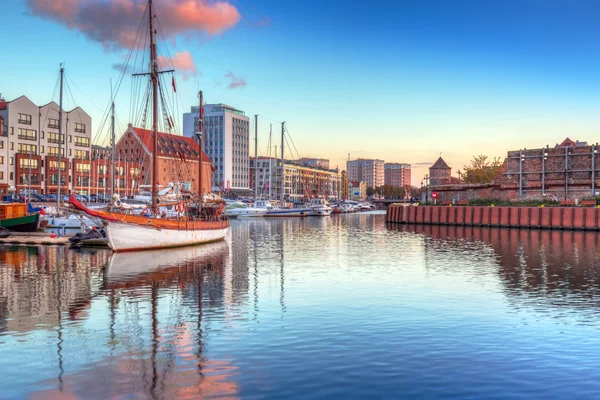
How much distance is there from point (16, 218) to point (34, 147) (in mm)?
66752

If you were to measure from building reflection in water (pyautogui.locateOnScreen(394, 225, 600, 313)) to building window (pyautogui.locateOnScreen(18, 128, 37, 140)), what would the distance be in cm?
9314

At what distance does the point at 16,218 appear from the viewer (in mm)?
54500

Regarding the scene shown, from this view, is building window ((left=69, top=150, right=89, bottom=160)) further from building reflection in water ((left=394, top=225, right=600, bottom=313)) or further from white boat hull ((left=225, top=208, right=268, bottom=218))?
building reflection in water ((left=394, top=225, right=600, bottom=313))

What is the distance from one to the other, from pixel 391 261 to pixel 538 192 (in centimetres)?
6327

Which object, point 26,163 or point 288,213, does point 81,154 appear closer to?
point 26,163

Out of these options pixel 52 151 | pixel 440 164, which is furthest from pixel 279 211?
pixel 440 164

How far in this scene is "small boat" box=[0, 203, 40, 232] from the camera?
5400 centimetres

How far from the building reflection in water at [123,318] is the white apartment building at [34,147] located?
8132cm

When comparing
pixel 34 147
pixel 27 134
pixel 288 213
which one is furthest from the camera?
pixel 288 213

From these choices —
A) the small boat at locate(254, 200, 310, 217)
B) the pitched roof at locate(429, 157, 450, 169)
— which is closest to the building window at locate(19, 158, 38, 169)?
the small boat at locate(254, 200, 310, 217)

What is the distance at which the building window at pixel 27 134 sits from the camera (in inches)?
4373

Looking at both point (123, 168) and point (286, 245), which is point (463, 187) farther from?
point (123, 168)

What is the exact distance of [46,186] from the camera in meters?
115

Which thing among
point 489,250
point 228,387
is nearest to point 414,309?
point 228,387
